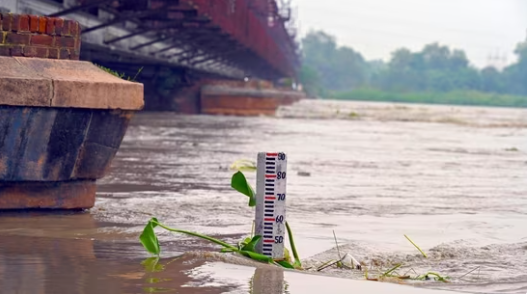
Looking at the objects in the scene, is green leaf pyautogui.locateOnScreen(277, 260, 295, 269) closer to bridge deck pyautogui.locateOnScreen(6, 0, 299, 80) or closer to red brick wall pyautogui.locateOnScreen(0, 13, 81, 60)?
red brick wall pyautogui.locateOnScreen(0, 13, 81, 60)

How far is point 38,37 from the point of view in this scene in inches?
300

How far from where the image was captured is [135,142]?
746 inches

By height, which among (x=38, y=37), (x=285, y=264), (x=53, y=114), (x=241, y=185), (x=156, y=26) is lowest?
(x=285, y=264)

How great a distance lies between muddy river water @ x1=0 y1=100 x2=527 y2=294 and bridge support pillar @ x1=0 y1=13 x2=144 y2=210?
233 millimetres

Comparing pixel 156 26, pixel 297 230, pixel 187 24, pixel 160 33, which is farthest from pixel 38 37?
pixel 160 33

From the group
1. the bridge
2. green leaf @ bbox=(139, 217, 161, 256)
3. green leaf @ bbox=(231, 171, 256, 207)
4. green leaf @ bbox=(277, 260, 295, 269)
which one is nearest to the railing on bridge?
the bridge

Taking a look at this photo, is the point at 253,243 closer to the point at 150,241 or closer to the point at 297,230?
the point at 150,241

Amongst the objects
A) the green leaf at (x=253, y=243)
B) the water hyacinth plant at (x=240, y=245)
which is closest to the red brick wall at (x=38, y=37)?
the water hyacinth plant at (x=240, y=245)

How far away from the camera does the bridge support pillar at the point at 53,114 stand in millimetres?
7250

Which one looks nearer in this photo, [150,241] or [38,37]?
[150,241]

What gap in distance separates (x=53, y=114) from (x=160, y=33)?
1003 inches

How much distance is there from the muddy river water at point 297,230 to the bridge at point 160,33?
91.7 inches

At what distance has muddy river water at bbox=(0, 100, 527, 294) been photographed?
5.25 meters

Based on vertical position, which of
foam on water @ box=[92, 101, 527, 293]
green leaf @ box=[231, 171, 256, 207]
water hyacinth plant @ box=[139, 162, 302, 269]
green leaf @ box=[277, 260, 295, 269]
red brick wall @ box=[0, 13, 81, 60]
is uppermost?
red brick wall @ box=[0, 13, 81, 60]
